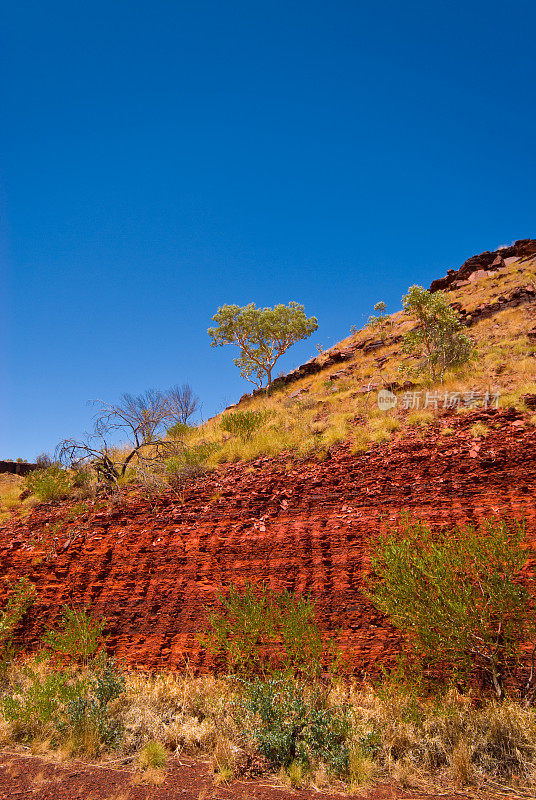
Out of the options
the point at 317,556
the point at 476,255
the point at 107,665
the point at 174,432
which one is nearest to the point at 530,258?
the point at 476,255

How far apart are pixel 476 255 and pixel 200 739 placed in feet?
105

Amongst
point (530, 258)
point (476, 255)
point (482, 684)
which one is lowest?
point (482, 684)

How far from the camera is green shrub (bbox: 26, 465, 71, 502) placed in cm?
1059

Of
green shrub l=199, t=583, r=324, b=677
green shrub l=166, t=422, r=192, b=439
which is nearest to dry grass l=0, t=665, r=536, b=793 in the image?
green shrub l=199, t=583, r=324, b=677

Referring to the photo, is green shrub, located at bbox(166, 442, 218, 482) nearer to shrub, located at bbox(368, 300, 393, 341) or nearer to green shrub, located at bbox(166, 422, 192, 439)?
green shrub, located at bbox(166, 422, 192, 439)

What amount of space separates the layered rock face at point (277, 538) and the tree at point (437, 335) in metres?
6.87

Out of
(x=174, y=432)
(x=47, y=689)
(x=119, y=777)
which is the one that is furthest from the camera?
(x=174, y=432)

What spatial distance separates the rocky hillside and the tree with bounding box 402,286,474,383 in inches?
179

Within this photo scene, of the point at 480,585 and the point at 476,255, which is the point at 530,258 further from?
the point at 480,585

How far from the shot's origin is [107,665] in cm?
625

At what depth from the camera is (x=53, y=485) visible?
421 inches

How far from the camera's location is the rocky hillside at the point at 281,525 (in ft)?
19.7

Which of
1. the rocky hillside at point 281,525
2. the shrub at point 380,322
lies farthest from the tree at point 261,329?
the rocky hillside at point 281,525

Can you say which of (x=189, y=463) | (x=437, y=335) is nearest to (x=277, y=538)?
(x=189, y=463)
